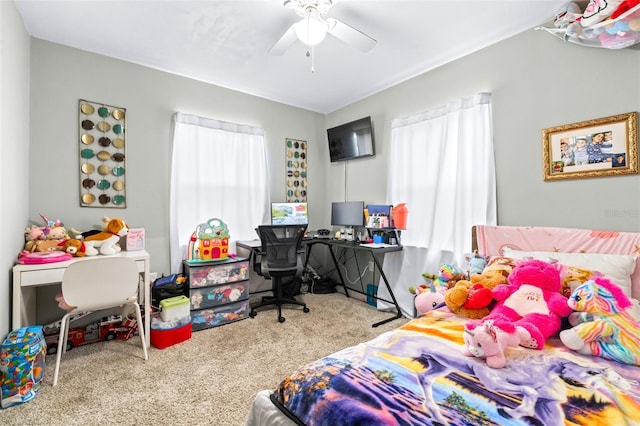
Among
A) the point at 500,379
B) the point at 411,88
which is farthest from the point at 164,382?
the point at 411,88

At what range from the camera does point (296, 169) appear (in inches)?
160

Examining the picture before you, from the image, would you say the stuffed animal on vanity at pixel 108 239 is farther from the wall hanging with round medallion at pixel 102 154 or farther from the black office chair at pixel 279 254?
the black office chair at pixel 279 254

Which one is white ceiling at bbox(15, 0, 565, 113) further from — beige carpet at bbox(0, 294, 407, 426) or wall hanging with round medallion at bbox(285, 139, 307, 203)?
beige carpet at bbox(0, 294, 407, 426)

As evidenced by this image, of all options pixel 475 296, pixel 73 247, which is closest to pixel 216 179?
pixel 73 247

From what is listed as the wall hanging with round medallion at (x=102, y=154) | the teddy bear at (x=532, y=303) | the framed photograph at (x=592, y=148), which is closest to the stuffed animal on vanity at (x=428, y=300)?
the teddy bear at (x=532, y=303)

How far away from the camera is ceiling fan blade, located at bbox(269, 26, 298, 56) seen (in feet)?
6.69

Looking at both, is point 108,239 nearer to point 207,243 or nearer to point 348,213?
point 207,243

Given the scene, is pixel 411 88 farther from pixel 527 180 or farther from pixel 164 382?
pixel 164 382

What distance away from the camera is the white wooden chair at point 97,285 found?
6.29ft

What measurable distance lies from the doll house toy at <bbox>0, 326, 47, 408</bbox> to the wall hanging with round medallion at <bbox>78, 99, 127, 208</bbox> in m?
1.29

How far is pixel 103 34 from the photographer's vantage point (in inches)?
95.0

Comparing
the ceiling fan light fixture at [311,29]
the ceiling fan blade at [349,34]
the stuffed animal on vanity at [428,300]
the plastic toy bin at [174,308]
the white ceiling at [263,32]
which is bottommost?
the plastic toy bin at [174,308]

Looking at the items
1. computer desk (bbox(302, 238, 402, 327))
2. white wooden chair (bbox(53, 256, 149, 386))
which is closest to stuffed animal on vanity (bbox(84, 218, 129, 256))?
white wooden chair (bbox(53, 256, 149, 386))

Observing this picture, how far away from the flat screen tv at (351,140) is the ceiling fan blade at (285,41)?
5.00ft
